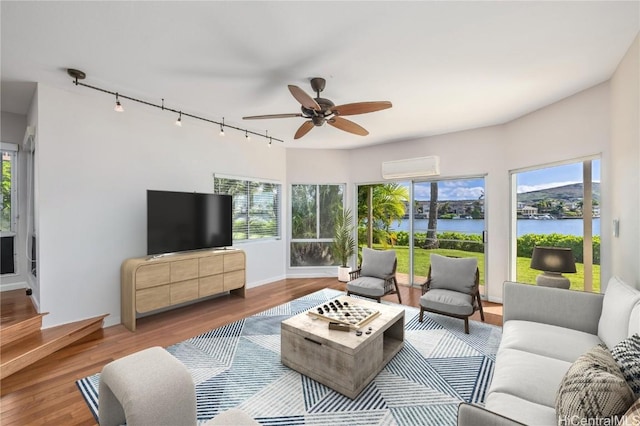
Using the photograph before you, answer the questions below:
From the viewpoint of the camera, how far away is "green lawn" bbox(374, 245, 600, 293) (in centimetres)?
348

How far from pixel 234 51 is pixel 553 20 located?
96.4 inches

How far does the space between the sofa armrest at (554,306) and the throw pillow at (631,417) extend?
162 cm

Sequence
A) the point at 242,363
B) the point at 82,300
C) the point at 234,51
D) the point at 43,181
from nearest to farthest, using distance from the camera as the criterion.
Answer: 1. the point at 234,51
2. the point at 242,363
3. the point at 43,181
4. the point at 82,300

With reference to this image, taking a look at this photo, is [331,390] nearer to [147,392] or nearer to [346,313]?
[346,313]

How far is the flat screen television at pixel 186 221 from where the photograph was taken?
12.2ft

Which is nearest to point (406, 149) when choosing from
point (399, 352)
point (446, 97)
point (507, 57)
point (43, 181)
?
point (446, 97)

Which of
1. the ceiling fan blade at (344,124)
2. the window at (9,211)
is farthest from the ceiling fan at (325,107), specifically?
the window at (9,211)

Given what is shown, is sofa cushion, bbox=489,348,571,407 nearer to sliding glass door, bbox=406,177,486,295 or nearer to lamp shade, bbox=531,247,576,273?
lamp shade, bbox=531,247,576,273

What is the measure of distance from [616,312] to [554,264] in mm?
1371

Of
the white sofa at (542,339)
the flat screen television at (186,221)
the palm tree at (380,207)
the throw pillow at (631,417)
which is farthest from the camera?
the palm tree at (380,207)

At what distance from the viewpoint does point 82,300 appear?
338 centimetres

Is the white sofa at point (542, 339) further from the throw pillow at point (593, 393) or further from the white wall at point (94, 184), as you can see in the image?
the white wall at point (94, 184)

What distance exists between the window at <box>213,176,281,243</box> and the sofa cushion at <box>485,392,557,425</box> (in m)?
4.42

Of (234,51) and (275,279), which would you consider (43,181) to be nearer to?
(234,51)
